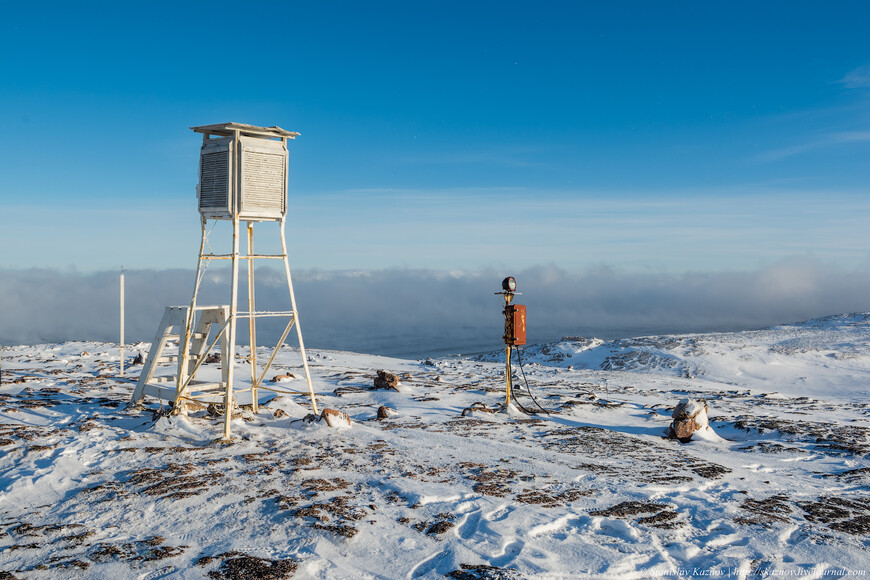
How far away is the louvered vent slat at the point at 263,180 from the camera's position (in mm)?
13695

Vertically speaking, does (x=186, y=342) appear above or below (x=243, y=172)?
below

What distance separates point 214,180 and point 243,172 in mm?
840

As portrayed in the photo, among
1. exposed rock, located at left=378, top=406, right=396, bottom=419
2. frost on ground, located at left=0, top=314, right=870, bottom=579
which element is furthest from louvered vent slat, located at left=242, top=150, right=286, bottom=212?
exposed rock, located at left=378, top=406, right=396, bottom=419

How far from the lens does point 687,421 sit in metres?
16.0

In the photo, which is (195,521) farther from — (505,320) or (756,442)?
(756,442)

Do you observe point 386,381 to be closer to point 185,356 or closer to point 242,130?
point 185,356

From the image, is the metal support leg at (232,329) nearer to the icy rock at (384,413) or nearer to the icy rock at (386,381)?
the icy rock at (384,413)

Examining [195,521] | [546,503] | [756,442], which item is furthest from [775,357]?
[195,521]

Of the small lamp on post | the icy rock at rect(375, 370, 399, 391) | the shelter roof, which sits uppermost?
the shelter roof

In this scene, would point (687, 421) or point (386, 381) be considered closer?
point (687, 421)

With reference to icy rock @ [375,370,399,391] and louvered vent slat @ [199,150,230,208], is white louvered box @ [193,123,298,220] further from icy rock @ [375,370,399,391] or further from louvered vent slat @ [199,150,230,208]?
icy rock @ [375,370,399,391]

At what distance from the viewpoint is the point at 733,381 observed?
38.5 m

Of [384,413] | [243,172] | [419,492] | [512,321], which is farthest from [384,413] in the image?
[243,172]

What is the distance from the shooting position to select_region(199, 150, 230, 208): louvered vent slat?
13602 millimetres
